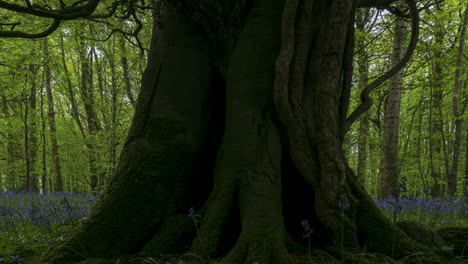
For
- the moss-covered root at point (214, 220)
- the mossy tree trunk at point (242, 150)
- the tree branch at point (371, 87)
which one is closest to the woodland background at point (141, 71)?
the tree branch at point (371, 87)

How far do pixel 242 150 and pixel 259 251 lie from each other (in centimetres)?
86

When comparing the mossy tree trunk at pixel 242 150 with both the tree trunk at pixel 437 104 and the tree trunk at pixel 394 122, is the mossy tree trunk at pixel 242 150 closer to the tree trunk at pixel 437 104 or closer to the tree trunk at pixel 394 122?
the tree trunk at pixel 437 104

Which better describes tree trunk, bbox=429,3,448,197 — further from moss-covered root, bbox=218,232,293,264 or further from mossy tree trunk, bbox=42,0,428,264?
moss-covered root, bbox=218,232,293,264

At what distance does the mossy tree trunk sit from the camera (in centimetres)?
239

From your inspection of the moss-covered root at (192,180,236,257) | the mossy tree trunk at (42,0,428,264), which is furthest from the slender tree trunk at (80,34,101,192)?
the moss-covered root at (192,180,236,257)

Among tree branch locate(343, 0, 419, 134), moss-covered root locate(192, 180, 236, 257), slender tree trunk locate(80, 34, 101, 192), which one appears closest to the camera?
moss-covered root locate(192, 180, 236, 257)

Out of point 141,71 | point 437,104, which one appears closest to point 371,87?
point 141,71

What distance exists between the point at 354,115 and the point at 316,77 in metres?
0.61

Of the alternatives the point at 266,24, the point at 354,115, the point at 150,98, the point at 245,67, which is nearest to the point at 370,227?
the point at 354,115

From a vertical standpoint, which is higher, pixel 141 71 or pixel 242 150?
pixel 141 71

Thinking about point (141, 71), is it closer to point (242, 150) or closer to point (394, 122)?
A: point (394, 122)

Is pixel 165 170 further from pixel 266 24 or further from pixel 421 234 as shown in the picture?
pixel 421 234

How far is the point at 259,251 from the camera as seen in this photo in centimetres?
203

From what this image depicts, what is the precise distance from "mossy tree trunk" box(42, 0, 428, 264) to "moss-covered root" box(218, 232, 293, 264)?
12 mm
